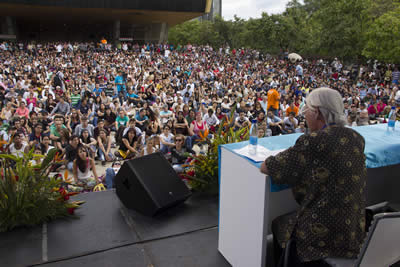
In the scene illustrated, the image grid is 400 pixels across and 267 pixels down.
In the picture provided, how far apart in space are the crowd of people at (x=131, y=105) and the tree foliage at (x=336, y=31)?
1849 mm

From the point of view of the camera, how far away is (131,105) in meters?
11.6

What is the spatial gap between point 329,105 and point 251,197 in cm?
75

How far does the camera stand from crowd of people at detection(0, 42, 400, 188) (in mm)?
6879

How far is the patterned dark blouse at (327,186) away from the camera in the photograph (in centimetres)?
168

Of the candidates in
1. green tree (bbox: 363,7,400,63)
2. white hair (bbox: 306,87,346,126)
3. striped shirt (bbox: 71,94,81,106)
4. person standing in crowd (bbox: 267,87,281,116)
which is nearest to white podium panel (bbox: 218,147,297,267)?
white hair (bbox: 306,87,346,126)

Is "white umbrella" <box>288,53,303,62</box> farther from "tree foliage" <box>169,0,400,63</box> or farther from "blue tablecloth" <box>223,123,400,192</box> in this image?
"blue tablecloth" <box>223,123,400,192</box>

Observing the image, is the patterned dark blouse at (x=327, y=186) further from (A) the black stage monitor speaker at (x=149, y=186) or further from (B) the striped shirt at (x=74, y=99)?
(B) the striped shirt at (x=74, y=99)

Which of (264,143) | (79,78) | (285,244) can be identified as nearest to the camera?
(285,244)

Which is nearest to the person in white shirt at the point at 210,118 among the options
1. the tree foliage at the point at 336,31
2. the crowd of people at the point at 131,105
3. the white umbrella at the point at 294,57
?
the crowd of people at the point at 131,105

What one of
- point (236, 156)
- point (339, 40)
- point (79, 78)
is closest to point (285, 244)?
point (236, 156)

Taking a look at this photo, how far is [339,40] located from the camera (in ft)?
74.3

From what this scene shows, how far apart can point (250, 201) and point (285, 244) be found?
33 centimetres

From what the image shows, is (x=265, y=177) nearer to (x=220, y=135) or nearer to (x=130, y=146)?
(x=220, y=135)

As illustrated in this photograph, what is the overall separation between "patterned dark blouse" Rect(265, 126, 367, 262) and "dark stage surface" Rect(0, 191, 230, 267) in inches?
36.1
